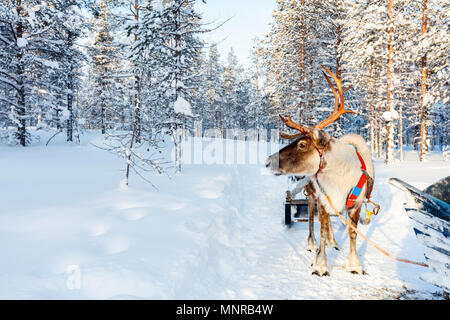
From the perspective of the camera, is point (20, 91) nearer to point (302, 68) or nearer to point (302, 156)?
point (302, 156)

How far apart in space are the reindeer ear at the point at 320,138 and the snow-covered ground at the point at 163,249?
2219 mm

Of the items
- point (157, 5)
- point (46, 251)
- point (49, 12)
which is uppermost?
point (49, 12)

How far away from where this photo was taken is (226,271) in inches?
175

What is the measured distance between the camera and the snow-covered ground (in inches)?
125

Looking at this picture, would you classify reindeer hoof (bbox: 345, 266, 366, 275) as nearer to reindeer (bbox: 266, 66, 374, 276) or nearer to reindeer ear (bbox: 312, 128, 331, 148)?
reindeer (bbox: 266, 66, 374, 276)

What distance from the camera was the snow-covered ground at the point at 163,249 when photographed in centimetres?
317

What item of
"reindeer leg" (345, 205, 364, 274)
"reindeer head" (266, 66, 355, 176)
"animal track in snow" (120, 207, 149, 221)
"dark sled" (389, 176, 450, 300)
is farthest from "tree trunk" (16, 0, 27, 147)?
"dark sled" (389, 176, 450, 300)

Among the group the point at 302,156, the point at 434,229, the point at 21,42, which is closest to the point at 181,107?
the point at 21,42

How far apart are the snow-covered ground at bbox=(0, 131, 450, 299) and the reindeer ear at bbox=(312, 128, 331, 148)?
222 cm

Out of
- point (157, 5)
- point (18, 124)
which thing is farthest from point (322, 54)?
point (18, 124)

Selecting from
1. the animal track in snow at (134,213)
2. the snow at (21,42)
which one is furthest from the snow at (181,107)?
the snow at (21,42)

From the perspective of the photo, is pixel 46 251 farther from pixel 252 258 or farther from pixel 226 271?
pixel 252 258

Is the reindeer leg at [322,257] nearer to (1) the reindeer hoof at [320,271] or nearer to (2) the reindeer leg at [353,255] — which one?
(1) the reindeer hoof at [320,271]
